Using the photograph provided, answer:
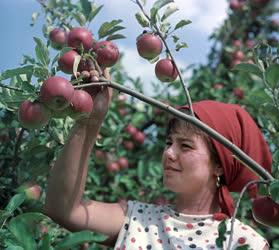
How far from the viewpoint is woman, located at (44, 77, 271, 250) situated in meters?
1.42

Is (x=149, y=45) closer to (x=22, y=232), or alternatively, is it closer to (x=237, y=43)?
(x=22, y=232)

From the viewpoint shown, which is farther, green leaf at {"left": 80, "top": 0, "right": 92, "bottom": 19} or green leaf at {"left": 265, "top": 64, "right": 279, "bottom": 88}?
green leaf at {"left": 80, "top": 0, "right": 92, "bottom": 19}

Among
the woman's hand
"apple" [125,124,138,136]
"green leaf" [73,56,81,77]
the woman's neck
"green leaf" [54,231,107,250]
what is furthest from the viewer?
"apple" [125,124,138,136]

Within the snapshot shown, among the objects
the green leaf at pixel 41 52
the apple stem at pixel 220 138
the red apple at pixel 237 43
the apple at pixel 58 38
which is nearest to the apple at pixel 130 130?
the apple at pixel 58 38

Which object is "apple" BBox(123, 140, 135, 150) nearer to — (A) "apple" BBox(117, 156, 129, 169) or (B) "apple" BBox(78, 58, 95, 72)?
(A) "apple" BBox(117, 156, 129, 169)

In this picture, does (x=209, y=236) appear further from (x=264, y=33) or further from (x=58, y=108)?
(x=264, y=33)

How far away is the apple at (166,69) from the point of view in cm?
124

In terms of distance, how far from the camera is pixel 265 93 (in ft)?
3.93

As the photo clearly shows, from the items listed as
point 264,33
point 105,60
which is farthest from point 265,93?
point 264,33

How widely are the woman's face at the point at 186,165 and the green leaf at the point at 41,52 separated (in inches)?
19.8

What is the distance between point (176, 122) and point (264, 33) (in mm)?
2933

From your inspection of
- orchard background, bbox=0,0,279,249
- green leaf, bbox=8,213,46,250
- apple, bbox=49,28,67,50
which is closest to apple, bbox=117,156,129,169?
orchard background, bbox=0,0,279,249

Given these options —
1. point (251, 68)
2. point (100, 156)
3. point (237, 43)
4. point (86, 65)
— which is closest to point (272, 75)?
point (251, 68)

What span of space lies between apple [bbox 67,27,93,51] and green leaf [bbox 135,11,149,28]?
0.38 feet
